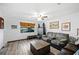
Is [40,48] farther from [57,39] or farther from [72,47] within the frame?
[72,47]

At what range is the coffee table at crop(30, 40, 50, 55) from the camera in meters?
1.66

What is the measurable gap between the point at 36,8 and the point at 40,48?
80cm

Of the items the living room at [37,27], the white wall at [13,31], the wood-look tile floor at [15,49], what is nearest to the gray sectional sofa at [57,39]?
the living room at [37,27]

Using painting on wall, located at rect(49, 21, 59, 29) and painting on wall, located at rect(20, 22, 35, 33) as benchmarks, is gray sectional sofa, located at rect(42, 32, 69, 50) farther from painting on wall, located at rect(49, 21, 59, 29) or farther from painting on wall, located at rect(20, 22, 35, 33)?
painting on wall, located at rect(20, 22, 35, 33)

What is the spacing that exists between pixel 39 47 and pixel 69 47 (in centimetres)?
58

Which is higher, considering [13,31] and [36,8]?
[36,8]

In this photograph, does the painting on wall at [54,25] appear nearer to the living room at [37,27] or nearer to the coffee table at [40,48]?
the living room at [37,27]

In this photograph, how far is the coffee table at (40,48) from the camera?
1661mm

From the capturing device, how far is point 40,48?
1.67 m

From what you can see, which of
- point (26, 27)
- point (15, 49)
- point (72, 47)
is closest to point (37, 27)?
point (26, 27)

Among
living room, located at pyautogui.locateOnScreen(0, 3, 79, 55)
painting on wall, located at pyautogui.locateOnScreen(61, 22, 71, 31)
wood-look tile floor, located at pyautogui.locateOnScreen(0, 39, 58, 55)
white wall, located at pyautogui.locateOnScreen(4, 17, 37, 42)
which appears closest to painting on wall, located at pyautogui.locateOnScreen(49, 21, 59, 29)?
living room, located at pyautogui.locateOnScreen(0, 3, 79, 55)

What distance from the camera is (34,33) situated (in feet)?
5.82
